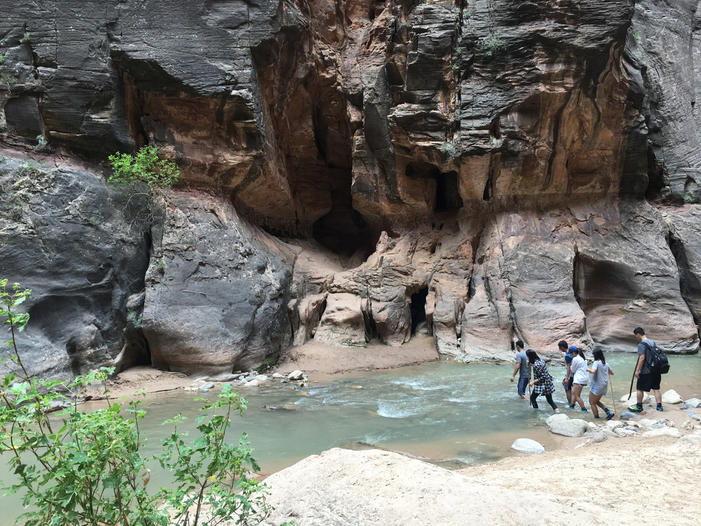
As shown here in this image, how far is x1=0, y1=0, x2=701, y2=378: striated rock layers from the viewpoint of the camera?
10070 mm

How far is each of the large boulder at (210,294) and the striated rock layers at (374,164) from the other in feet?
0.17

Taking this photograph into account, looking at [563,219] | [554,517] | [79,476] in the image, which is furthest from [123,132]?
[563,219]

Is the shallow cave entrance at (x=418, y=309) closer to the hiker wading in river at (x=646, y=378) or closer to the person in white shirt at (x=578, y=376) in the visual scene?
the person in white shirt at (x=578, y=376)

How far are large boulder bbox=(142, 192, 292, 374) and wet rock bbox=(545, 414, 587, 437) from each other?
22.4ft

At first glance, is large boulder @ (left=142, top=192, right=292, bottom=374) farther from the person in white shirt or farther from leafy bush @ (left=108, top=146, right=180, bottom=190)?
the person in white shirt

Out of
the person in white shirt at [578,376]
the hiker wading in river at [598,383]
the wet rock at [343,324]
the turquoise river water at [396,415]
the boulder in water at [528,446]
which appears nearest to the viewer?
the boulder in water at [528,446]

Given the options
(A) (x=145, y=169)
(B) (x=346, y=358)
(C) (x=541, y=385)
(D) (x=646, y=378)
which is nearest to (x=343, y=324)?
(B) (x=346, y=358)

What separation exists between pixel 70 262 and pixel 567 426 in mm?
9673

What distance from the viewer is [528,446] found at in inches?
198

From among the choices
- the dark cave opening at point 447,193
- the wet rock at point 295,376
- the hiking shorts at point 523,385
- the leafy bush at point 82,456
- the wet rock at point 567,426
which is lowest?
the wet rock at point 295,376

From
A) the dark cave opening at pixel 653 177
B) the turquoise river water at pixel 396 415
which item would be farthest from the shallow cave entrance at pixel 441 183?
the turquoise river water at pixel 396 415

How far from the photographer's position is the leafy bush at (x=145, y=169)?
1023 cm

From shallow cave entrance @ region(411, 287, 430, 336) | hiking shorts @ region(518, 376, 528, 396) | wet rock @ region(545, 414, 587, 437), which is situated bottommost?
shallow cave entrance @ region(411, 287, 430, 336)

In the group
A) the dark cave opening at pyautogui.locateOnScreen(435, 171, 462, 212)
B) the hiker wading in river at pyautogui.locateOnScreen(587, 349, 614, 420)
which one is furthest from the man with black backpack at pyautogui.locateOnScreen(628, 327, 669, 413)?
the dark cave opening at pyautogui.locateOnScreen(435, 171, 462, 212)
